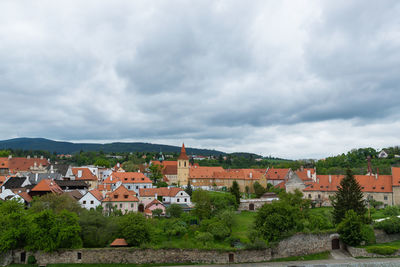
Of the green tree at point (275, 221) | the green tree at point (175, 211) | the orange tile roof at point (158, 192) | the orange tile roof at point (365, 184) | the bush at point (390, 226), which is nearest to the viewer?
the green tree at point (275, 221)

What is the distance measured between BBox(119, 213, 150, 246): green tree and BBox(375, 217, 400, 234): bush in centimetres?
2777

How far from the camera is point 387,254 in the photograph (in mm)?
34406

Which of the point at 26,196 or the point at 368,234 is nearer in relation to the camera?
the point at 368,234

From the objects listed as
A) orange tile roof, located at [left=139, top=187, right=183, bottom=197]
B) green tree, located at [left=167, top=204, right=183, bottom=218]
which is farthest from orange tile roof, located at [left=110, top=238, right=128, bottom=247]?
orange tile roof, located at [left=139, top=187, right=183, bottom=197]

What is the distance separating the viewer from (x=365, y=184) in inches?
2424

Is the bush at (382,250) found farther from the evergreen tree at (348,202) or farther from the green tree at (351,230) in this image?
the evergreen tree at (348,202)

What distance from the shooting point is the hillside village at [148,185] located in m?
49.8

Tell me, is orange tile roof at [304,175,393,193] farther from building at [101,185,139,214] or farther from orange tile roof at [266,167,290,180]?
building at [101,185,139,214]

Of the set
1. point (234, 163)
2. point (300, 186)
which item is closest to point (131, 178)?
point (300, 186)

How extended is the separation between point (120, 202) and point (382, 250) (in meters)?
35.1

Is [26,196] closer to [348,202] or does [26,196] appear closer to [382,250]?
[348,202]

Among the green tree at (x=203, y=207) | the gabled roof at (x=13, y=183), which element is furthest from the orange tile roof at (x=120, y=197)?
the gabled roof at (x=13, y=183)

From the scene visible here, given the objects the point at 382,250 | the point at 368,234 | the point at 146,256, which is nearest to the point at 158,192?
the point at 146,256

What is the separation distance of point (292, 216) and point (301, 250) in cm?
384
